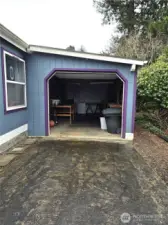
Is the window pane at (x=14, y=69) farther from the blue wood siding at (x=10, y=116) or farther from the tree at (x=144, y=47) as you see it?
the tree at (x=144, y=47)

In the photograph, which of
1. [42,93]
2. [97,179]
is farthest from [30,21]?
[97,179]

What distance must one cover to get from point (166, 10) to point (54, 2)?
8.64 m

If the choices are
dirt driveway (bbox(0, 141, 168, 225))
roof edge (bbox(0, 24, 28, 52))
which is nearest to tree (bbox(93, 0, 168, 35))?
roof edge (bbox(0, 24, 28, 52))

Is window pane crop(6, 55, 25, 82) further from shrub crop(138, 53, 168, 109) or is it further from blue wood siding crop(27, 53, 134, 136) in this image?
shrub crop(138, 53, 168, 109)

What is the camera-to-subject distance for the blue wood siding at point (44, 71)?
571 cm

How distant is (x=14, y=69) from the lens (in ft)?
17.0

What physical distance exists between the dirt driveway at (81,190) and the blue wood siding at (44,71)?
6.02 feet

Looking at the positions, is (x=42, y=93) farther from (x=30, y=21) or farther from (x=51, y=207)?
(x=30, y=21)

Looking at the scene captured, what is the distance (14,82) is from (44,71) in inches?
44.2

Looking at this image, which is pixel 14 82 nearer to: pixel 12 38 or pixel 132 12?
pixel 12 38

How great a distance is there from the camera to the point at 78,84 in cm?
1236

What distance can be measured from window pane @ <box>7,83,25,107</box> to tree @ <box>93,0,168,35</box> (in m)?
12.6

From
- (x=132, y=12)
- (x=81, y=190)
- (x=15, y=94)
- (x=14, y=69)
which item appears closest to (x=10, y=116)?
(x=15, y=94)

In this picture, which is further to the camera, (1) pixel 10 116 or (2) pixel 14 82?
(2) pixel 14 82
